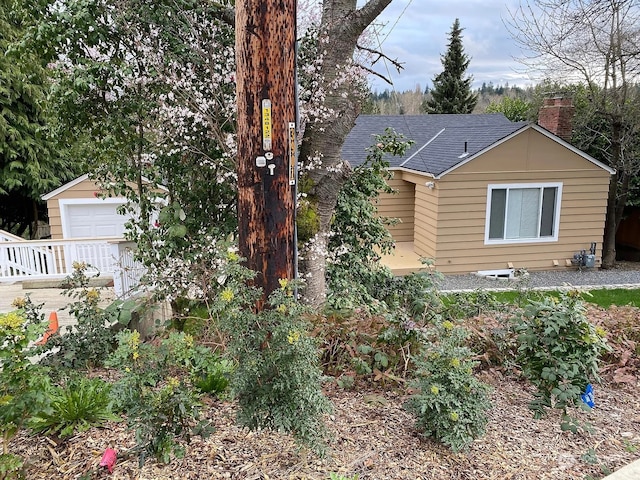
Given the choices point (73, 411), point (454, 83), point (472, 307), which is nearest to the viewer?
point (73, 411)

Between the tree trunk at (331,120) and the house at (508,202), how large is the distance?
595cm

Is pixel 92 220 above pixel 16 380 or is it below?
below

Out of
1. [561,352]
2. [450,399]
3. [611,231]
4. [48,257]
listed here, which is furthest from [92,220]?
[611,231]

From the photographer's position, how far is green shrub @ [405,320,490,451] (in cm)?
211

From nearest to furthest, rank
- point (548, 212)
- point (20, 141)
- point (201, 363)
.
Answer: point (201, 363) < point (548, 212) < point (20, 141)

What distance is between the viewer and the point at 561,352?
7.96 ft

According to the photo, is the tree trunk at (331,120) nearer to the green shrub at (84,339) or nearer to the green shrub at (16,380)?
the green shrub at (84,339)

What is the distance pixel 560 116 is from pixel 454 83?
13886mm

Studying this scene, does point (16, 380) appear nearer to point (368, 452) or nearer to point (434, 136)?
point (368, 452)

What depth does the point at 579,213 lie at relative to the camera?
1046cm

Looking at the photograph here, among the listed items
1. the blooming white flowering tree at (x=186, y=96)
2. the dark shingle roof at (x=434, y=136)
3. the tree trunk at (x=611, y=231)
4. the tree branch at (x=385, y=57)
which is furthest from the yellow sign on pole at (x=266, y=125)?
the tree trunk at (x=611, y=231)

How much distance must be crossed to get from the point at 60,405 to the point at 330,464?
4.51ft

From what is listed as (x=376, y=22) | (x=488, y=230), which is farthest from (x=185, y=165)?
(x=488, y=230)

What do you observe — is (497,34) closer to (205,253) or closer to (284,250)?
(205,253)
